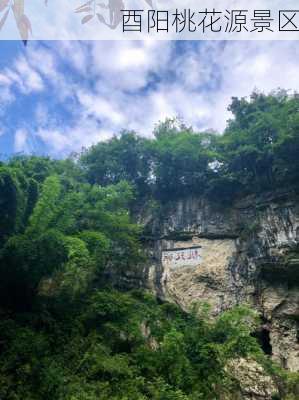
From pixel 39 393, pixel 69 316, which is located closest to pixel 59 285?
pixel 69 316

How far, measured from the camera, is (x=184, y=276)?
11.1 metres

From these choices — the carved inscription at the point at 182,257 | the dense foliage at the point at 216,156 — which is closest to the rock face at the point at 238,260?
the carved inscription at the point at 182,257

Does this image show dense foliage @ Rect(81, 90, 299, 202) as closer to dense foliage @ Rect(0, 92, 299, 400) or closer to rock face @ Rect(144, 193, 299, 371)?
dense foliage @ Rect(0, 92, 299, 400)

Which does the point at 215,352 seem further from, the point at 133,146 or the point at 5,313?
the point at 133,146

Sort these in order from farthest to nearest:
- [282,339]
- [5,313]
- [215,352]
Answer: [282,339] < [5,313] < [215,352]

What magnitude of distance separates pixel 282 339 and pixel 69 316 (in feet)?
19.2

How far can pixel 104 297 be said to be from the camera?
26.6 feet

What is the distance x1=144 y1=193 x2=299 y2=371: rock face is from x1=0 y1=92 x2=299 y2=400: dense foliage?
3.03ft

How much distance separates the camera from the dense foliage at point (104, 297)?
6262mm

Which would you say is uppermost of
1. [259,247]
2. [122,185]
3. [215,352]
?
[122,185]

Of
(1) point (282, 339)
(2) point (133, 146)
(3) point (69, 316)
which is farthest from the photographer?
(2) point (133, 146)

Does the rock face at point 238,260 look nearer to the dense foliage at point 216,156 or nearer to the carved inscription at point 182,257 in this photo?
the carved inscription at point 182,257

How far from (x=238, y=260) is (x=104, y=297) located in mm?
4950

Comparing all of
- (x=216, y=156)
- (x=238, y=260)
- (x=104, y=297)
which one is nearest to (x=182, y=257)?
(x=238, y=260)
